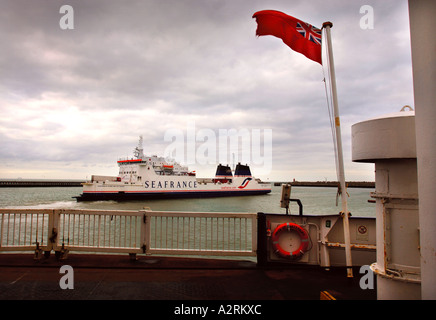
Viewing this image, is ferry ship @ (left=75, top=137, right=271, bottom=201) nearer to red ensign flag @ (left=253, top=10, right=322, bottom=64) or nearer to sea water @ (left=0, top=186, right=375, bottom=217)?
sea water @ (left=0, top=186, right=375, bottom=217)

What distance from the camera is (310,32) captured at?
15.5 feet

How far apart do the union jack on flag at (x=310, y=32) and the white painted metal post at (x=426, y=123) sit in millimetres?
2857

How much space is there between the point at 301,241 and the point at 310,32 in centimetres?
398

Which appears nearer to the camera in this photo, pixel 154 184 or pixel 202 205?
pixel 202 205

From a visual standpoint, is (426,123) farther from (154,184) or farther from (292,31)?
(154,184)

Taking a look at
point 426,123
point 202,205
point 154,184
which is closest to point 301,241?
point 426,123

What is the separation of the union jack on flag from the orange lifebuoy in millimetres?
3502

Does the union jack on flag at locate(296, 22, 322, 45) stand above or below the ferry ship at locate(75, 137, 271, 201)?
above

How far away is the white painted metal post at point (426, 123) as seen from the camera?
6.18 feet

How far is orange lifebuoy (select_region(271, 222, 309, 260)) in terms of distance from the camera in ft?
17.0

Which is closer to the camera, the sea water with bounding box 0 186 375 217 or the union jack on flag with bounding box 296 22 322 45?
the union jack on flag with bounding box 296 22 322 45

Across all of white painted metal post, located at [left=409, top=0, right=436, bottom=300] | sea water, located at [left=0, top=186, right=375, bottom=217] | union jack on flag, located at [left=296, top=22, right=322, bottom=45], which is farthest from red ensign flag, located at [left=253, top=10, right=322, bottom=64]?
sea water, located at [left=0, top=186, right=375, bottom=217]
